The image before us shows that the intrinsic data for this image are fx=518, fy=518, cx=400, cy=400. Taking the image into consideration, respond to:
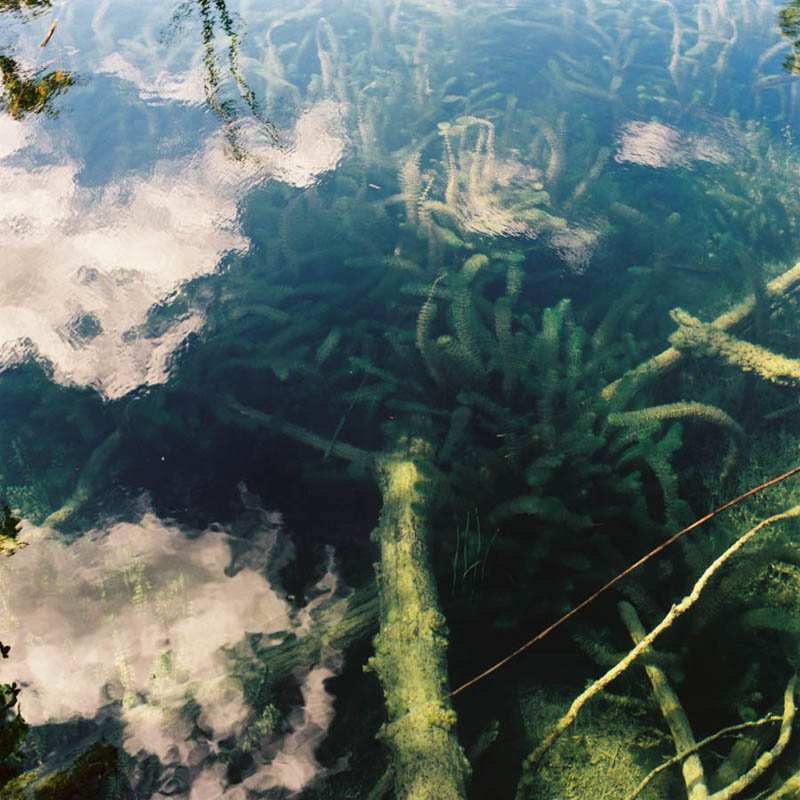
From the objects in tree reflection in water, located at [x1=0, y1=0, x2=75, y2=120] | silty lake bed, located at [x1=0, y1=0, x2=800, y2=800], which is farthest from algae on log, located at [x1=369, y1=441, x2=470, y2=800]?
tree reflection in water, located at [x1=0, y1=0, x2=75, y2=120]

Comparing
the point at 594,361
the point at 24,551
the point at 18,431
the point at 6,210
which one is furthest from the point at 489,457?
the point at 6,210

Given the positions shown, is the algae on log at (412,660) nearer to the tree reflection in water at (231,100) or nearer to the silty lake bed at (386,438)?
the silty lake bed at (386,438)

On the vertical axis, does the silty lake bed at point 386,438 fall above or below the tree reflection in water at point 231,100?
below

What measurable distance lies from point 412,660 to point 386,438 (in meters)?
0.93

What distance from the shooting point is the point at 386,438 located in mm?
2174

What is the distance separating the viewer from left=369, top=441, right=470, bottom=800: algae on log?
126 centimetres

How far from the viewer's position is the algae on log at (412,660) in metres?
1.26

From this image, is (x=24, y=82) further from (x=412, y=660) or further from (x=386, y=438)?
(x=412, y=660)

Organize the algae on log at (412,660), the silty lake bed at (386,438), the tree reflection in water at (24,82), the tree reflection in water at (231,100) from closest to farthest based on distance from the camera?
the algae on log at (412,660) → the silty lake bed at (386,438) → the tree reflection in water at (24,82) → the tree reflection in water at (231,100)

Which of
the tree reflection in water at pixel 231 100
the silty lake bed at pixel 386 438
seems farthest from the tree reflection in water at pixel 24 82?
the tree reflection in water at pixel 231 100

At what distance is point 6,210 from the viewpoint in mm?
2752

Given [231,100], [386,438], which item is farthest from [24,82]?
[386,438]

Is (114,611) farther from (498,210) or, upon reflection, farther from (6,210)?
(498,210)

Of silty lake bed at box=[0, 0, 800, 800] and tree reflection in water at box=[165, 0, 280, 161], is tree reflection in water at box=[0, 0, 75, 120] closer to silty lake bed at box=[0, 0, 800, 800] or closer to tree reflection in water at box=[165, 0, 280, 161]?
silty lake bed at box=[0, 0, 800, 800]
